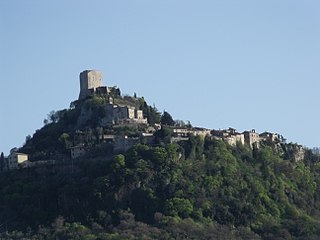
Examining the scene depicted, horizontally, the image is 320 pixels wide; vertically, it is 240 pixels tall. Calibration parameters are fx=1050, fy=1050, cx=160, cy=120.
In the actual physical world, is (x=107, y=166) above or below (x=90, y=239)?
above

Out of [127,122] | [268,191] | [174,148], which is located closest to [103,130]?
[127,122]

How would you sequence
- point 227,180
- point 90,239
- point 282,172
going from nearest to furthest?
point 90,239
point 227,180
point 282,172

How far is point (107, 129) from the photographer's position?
3861 inches

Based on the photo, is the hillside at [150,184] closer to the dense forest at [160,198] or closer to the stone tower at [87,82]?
the dense forest at [160,198]

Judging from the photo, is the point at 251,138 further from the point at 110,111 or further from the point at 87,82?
the point at 87,82

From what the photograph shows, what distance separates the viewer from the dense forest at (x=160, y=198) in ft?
265

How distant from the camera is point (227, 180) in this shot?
89500 millimetres

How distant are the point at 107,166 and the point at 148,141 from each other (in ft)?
22.3

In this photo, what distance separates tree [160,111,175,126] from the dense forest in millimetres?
10162

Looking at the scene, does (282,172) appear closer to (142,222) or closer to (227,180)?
(227,180)

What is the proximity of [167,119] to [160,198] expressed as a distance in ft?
68.1

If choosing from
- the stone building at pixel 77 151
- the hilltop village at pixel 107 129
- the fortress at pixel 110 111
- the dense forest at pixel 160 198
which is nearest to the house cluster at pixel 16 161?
the hilltop village at pixel 107 129

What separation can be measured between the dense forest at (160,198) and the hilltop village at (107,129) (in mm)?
1898

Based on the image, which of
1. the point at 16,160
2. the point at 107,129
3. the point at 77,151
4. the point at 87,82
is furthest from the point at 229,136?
the point at 16,160
